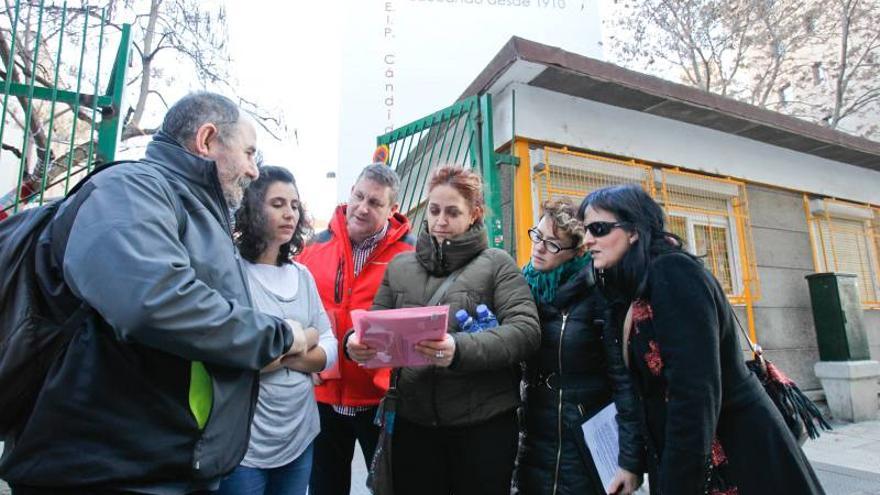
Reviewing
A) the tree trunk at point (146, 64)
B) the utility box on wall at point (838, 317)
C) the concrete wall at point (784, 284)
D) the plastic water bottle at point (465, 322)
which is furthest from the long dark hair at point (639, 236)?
the tree trunk at point (146, 64)

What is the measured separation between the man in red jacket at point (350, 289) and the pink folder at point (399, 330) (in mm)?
480

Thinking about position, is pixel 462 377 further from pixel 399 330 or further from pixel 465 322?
pixel 399 330

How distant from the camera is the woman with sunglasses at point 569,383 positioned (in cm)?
179

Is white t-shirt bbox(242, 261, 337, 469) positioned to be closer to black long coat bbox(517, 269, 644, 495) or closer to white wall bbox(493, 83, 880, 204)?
black long coat bbox(517, 269, 644, 495)

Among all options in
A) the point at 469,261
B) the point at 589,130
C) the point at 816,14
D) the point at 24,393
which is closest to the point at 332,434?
the point at 469,261

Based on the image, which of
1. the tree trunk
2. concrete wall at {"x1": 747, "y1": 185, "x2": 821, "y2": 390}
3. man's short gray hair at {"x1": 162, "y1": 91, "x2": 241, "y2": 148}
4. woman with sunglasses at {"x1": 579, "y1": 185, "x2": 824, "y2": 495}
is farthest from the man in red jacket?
the tree trunk

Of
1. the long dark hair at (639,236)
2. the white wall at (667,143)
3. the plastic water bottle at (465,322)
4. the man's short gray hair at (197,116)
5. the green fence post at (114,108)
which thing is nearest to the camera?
the man's short gray hair at (197,116)

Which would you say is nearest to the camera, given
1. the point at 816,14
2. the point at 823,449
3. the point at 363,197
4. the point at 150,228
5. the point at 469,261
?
the point at 150,228

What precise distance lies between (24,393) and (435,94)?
1158 cm

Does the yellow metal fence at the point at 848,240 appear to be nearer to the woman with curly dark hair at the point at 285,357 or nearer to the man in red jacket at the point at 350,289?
the man in red jacket at the point at 350,289

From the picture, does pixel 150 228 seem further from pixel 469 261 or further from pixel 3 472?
pixel 469 261

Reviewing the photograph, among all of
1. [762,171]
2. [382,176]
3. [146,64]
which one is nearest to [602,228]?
[382,176]

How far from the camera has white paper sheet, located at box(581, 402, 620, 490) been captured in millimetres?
1784

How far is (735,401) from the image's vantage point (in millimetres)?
1559
